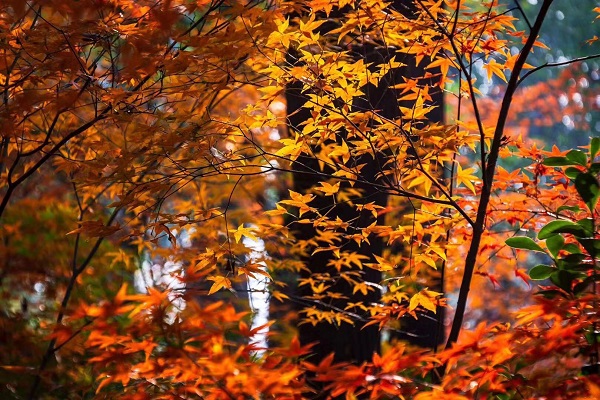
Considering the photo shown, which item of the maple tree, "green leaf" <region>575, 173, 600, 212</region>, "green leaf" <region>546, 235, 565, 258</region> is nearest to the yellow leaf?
the maple tree

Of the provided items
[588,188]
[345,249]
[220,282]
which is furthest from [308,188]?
[588,188]

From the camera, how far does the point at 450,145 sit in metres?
2.18

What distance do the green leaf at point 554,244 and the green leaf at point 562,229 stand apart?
0.02 m

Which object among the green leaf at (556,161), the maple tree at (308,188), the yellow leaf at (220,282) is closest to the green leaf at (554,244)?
the maple tree at (308,188)

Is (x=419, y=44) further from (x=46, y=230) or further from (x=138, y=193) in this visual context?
(x=46, y=230)

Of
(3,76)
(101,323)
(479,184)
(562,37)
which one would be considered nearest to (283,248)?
(479,184)

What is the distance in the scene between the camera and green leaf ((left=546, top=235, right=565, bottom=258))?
2.04 meters

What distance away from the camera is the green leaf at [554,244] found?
204 cm

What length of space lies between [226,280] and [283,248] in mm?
1751

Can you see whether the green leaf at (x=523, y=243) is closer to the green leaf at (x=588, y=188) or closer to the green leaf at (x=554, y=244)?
the green leaf at (x=554, y=244)

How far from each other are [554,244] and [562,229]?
0.08m

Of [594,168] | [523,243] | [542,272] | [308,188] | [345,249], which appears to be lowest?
[542,272]

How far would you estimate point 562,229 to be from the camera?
1.97 meters

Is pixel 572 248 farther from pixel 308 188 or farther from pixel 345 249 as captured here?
pixel 308 188
